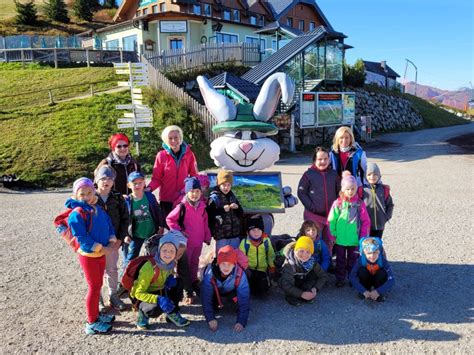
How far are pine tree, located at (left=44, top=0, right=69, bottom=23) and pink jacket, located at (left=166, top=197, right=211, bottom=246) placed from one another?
42.3 metres

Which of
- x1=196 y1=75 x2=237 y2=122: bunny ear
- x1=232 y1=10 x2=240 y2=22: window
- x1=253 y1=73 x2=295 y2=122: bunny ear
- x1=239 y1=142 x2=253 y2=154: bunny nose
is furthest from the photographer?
x1=232 y1=10 x2=240 y2=22: window

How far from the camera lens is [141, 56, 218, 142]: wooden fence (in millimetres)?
14351

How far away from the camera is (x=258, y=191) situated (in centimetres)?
465

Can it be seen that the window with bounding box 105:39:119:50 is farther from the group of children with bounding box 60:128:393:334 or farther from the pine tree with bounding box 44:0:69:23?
the group of children with bounding box 60:128:393:334

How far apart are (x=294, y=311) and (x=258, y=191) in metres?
1.37

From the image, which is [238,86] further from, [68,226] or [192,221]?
[68,226]

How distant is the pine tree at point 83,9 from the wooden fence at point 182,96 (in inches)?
1153

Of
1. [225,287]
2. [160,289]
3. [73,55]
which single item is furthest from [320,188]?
[73,55]

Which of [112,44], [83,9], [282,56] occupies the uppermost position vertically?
[83,9]

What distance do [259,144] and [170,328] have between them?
2172mm

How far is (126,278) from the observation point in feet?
12.9

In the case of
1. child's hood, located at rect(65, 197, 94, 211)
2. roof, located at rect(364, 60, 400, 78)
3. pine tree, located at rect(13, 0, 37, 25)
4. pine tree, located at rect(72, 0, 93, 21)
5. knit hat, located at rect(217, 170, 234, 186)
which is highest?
pine tree, located at rect(72, 0, 93, 21)

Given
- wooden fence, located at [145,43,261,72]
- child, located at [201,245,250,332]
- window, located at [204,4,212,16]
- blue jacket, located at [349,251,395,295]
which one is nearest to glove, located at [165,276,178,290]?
child, located at [201,245,250,332]

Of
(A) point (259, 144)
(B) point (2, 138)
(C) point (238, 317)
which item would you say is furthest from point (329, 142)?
(C) point (238, 317)
